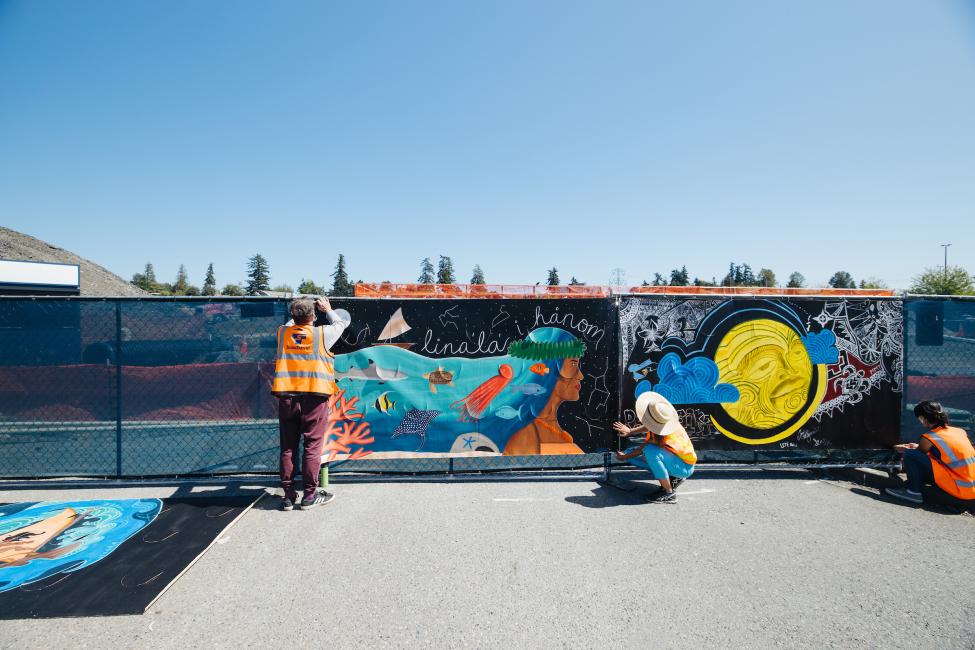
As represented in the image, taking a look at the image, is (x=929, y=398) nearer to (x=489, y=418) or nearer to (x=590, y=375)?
(x=590, y=375)

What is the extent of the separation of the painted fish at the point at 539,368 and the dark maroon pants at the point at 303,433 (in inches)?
91.3

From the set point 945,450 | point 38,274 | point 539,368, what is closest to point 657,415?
point 539,368

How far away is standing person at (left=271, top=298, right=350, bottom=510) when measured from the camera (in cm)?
429

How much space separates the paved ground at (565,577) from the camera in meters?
2.61

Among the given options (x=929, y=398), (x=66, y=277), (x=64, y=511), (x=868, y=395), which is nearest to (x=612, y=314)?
(x=868, y=395)

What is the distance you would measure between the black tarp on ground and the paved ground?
0.14m

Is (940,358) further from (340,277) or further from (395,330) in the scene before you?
(340,277)

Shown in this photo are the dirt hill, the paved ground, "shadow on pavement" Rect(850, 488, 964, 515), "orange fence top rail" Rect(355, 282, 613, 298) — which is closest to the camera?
the paved ground

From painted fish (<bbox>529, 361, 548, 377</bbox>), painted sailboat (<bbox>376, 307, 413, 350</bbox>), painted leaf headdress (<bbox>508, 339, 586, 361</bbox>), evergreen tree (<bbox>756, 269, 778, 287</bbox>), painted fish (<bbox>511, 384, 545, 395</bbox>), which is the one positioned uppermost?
evergreen tree (<bbox>756, 269, 778, 287</bbox>)

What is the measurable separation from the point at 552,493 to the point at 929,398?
491 centimetres

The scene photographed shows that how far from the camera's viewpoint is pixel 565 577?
10.5 ft

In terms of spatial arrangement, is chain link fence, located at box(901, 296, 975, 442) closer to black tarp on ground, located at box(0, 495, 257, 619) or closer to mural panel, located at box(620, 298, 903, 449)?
mural panel, located at box(620, 298, 903, 449)

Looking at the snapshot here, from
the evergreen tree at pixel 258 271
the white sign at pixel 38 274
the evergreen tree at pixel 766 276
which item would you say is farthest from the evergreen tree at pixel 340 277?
the evergreen tree at pixel 766 276

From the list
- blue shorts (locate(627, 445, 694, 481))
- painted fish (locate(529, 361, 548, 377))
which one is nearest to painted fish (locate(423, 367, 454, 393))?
painted fish (locate(529, 361, 548, 377))
